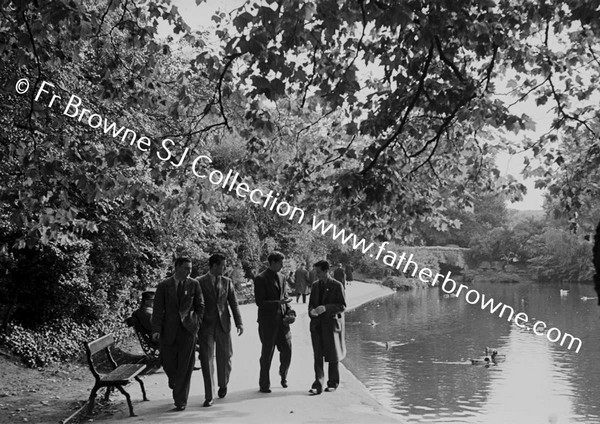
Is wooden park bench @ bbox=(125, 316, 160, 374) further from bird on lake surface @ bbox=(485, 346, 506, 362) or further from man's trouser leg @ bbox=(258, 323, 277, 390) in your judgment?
bird on lake surface @ bbox=(485, 346, 506, 362)

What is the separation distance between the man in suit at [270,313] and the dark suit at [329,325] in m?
0.42

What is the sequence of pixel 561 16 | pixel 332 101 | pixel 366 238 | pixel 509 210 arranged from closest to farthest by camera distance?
pixel 332 101
pixel 561 16
pixel 366 238
pixel 509 210

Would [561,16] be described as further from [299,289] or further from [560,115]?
[299,289]

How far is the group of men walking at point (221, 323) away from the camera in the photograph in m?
8.77

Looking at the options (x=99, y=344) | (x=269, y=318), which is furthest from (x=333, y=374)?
(x=99, y=344)

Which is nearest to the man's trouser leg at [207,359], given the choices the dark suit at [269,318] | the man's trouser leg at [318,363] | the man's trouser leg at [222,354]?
the man's trouser leg at [222,354]

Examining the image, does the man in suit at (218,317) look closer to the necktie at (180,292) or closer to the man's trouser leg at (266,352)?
the man's trouser leg at (266,352)

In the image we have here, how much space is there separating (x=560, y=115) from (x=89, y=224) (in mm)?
6863

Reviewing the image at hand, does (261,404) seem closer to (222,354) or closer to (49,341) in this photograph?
(222,354)

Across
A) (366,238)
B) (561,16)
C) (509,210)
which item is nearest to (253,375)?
(366,238)

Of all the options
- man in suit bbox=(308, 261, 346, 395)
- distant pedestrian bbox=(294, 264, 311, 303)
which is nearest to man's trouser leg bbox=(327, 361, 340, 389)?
man in suit bbox=(308, 261, 346, 395)

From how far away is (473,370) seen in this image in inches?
636

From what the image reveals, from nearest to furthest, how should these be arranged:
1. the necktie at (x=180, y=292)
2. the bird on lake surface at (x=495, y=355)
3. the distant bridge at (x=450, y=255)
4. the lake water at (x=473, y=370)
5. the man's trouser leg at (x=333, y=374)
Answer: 1. the necktie at (x=180, y=292)
2. the man's trouser leg at (x=333, y=374)
3. the lake water at (x=473, y=370)
4. the bird on lake surface at (x=495, y=355)
5. the distant bridge at (x=450, y=255)

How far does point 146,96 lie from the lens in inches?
379
